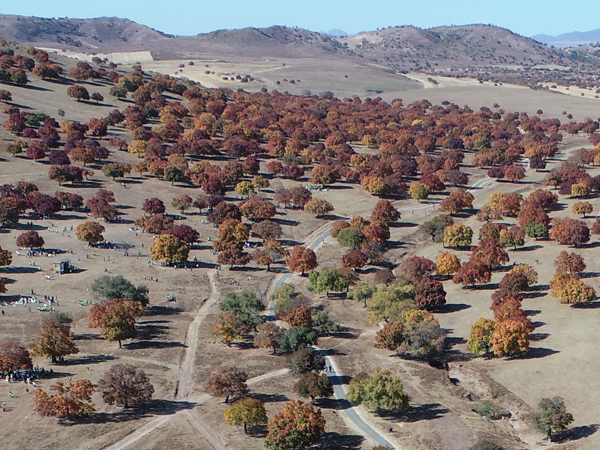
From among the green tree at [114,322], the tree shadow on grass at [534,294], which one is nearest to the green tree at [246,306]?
the green tree at [114,322]

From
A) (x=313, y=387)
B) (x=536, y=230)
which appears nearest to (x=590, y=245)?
(x=536, y=230)

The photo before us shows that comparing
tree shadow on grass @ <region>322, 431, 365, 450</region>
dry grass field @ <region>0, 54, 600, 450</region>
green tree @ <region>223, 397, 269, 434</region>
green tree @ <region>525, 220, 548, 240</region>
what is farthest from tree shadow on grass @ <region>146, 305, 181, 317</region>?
green tree @ <region>525, 220, 548, 240</region>

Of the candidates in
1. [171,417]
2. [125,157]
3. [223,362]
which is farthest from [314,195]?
[171,417]

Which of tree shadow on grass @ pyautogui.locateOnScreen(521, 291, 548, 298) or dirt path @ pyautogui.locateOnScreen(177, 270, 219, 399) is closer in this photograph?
dirt path @ pyautogui.locateOnScreen(177, 270, 219, 399)

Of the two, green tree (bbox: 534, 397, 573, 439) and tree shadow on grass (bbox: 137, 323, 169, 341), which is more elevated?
green tree (bbox: 534, 397, 573, 439)

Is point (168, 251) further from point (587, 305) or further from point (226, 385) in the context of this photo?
point (587, 305)

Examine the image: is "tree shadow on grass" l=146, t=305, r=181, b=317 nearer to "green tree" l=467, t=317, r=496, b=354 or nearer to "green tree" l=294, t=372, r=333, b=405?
"green tree" l=294, t=372, r=333, b=405

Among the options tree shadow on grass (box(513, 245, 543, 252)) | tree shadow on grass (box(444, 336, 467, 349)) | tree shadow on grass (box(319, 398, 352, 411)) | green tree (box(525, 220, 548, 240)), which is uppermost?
green tree (box(525, 220, 548, 240))
